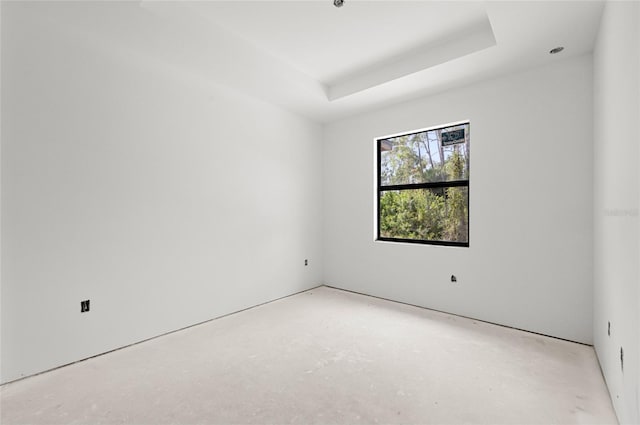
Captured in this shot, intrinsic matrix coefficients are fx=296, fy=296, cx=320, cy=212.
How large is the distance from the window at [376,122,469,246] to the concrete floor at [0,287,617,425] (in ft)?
3.82

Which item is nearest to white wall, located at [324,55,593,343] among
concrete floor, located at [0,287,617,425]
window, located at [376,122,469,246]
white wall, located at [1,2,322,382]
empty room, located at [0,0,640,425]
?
empty room, located at [0,0,640,425]

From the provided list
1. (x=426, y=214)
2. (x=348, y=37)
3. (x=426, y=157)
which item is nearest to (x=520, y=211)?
(x=426, y=214)

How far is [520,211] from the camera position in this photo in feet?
9.48

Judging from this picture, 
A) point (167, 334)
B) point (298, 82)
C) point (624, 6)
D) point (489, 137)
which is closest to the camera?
point (624, 6)

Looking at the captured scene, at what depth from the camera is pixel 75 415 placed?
169cm

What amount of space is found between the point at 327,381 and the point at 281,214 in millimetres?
2408

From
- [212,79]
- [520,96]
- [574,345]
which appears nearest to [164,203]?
[212,79]

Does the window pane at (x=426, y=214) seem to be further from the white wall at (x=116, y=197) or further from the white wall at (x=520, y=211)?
the white wall at (x=116, y=197)

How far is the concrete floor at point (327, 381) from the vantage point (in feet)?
5.52

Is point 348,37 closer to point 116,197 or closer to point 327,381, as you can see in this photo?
point 116,197

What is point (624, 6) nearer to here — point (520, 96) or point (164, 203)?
point (520, 96)

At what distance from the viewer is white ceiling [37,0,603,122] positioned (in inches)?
85.8

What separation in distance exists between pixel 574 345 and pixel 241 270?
331 centimetres

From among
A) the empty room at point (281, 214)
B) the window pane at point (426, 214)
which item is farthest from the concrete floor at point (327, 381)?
the window pane at point (426, 214)
